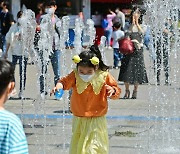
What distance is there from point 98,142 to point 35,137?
2386mm

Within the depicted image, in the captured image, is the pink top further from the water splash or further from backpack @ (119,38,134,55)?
backpack @ (119,38,134,55)

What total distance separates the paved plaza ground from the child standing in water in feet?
4.64

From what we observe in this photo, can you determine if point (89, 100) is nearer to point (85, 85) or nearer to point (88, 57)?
point (85, 85)

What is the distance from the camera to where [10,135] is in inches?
118

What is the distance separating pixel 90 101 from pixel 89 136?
30cm

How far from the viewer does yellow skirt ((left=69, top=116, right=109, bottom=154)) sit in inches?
207

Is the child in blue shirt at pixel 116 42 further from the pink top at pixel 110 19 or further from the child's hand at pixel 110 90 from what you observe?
the child's hand at pixel 110 90

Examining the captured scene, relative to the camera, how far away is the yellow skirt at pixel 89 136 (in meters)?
5.25

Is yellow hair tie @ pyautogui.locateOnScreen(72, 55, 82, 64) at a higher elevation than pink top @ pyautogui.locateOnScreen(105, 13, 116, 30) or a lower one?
lower

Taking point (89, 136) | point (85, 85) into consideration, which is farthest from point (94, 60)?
point (89, 136)

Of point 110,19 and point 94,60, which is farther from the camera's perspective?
point 110,19

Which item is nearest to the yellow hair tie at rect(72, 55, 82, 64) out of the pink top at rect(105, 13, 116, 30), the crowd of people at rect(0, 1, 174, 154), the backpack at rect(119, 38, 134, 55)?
the crowd of people at rect(0, 1, 174, 154)

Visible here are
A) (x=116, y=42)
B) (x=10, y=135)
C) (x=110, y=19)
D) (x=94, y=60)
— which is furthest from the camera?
(x=110, y=19)

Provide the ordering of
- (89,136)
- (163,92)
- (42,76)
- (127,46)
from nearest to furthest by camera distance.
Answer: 1. (89,136)
2. (127,46)
3. (42,76)
4. (163,92)
